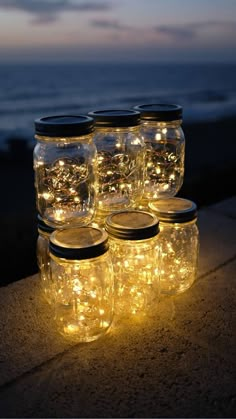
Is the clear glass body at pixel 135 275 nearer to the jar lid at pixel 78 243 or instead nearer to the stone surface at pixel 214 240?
the jar lid at pixel 78 243

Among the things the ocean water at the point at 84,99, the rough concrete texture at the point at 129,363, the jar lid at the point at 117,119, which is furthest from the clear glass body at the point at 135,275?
the ocean water at the point at 84,99

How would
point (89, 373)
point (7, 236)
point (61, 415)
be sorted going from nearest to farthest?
point (61, 415) → point (89, 373) → point (7, 236)

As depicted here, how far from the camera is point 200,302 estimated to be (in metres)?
2.56

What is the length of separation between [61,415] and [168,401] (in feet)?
1.63

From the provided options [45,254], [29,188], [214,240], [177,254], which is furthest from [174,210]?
[29,188]

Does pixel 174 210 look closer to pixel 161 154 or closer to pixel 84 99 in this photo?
pixel 161 154

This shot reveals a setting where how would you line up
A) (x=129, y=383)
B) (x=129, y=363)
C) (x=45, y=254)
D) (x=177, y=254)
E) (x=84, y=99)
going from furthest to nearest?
(x=84, y=99) < (x=177, y=254) < (x=45, y=254) < (x=129, y=363) < (x=129, y=383)

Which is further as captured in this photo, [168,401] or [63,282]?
[63,282]

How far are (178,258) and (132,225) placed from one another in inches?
26.1

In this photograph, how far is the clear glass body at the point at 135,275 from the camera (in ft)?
7.14

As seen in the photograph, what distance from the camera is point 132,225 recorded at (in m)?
2.07

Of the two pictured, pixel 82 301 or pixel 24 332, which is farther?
pixel 24 332

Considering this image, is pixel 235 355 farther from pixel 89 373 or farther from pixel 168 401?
pixel 89 373

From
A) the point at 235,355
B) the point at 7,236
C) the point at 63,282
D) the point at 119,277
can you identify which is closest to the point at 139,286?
the point at 119,277
